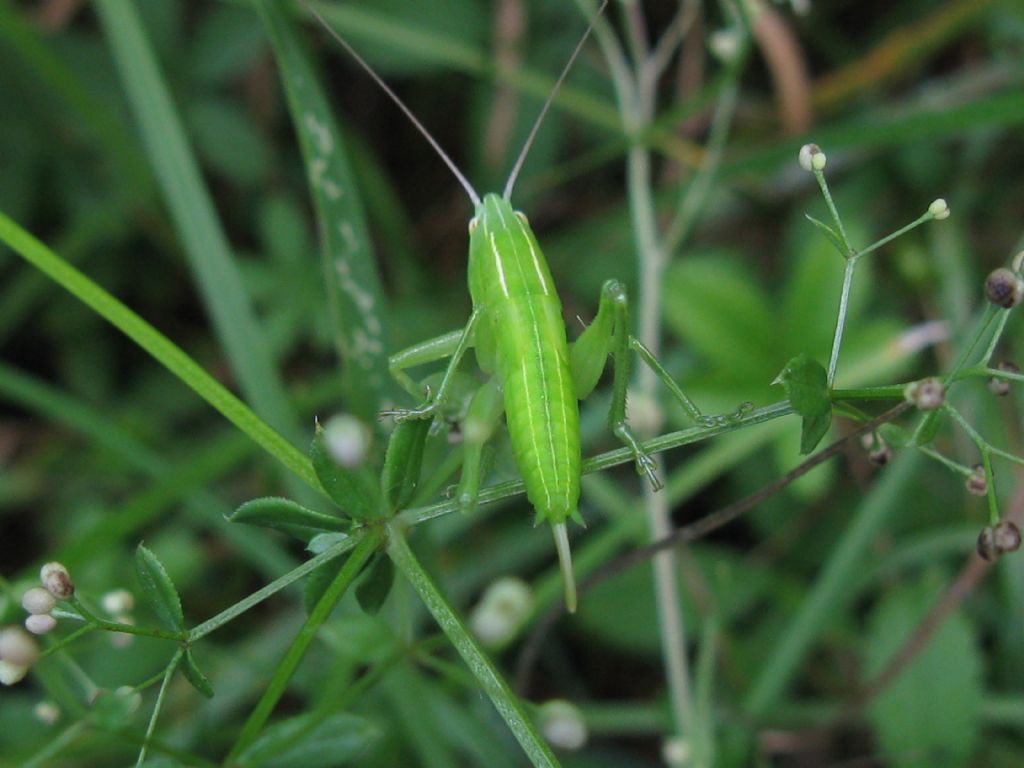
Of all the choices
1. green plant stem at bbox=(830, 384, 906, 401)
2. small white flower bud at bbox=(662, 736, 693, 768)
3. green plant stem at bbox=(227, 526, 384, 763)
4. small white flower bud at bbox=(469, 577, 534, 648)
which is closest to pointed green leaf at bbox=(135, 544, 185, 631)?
green plant stem at bbox=(227, 526, 384, 763)

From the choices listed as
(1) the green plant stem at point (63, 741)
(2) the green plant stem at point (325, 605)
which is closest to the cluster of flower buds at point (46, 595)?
(1) the green plant stem at point (63, 741)

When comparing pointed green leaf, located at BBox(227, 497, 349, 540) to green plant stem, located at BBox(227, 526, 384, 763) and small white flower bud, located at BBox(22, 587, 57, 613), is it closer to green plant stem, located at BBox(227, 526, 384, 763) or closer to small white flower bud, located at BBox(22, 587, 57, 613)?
green plant stem, located at BBox(227, 526, 384, 763)

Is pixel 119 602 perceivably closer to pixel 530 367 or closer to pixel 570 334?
pixel 530 367

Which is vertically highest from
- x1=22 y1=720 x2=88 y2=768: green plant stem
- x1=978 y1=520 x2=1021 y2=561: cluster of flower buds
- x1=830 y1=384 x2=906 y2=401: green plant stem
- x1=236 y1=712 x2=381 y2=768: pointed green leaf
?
x1=830 y1=384 x2=906 y2=401: green plant stem

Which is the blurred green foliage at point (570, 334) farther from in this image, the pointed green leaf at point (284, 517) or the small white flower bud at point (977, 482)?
the small white flower bud at point (977, 482)

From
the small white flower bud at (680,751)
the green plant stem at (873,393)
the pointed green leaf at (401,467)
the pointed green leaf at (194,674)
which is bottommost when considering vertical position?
the small white flower bud at (680,751)

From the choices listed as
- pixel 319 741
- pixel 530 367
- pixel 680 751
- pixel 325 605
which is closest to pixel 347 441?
pixel 325 605
